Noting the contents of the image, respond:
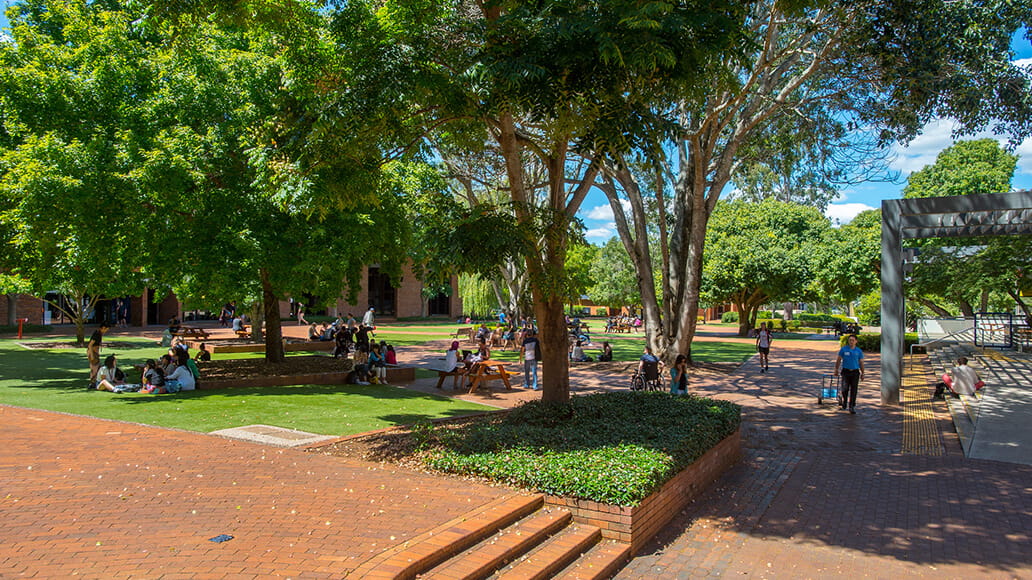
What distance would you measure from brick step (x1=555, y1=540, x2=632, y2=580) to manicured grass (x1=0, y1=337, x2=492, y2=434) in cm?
479

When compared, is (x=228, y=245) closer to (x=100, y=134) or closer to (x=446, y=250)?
(x=100, y=134)

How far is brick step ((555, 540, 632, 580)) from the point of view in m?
5.09

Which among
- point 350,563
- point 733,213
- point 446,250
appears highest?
point 733,213

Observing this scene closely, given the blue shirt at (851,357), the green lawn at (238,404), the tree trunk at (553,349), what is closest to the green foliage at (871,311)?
the blue shirt at (851,357)

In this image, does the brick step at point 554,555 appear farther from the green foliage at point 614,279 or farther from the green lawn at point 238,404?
the green foliage at point 614,279

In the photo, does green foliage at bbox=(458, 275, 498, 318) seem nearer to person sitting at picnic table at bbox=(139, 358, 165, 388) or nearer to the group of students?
the group of students

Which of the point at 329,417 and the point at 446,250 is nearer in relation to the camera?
the point at 446,250

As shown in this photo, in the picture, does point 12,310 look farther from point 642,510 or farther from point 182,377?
point 642,510

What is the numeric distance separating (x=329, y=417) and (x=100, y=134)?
282 inches

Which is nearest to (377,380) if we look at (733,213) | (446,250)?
(446,250)

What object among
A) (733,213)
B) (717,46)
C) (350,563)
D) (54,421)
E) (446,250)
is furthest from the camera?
(733,213)

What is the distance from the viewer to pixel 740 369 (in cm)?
2059

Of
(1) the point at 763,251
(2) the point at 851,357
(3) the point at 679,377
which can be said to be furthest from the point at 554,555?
(1) the point at 763,251

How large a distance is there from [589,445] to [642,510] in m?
1.30
